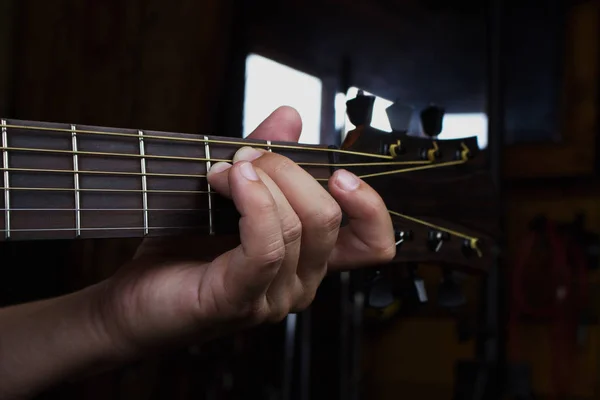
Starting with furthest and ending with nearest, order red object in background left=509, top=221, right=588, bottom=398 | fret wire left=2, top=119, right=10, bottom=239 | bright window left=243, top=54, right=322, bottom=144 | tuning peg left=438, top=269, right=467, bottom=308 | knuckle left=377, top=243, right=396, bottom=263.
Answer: bright window left=243, top=54, right=322, bottom=144
red object in background left=509, top=221, right=588, bottom=398
tuning peg left=438, top=269, right=467, bottom=308
knuckle left=377, top=243, right=396, bottom=263
fret wire left=2, top=119, right=10, bottom=239

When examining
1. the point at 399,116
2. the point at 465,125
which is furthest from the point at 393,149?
the point at 465,125

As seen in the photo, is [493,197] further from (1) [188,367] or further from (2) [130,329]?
(1) [188,367]

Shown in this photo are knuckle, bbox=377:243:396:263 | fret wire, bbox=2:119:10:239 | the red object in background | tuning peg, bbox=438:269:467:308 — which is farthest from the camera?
the red object in background

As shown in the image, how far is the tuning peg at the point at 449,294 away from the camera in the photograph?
81cm

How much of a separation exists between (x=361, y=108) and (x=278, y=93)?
1.12 m

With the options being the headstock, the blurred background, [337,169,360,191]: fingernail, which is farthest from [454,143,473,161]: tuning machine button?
the blurred background

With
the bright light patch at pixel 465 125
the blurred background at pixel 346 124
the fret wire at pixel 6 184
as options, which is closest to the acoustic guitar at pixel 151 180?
the fret wire at pixel 6 184

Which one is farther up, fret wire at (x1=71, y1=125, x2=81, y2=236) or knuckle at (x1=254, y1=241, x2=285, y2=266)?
fret wire at (x1=71, y1=125, x2=81, y2=236)

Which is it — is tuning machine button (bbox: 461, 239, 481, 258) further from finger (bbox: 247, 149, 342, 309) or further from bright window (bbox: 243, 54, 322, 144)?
bright window (bbox: 243, 54, 322, 144)

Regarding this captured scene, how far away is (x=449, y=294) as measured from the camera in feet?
2.67

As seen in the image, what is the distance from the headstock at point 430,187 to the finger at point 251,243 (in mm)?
170

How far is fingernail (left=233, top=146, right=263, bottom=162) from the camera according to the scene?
0.66 meters

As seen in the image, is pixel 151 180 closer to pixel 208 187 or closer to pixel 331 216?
pixel 208 187

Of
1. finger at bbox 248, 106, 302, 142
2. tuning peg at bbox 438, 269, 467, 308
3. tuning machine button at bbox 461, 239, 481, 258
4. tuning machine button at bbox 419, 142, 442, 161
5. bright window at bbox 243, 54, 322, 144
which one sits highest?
bright window at bbox 243, 54, 322, 144
